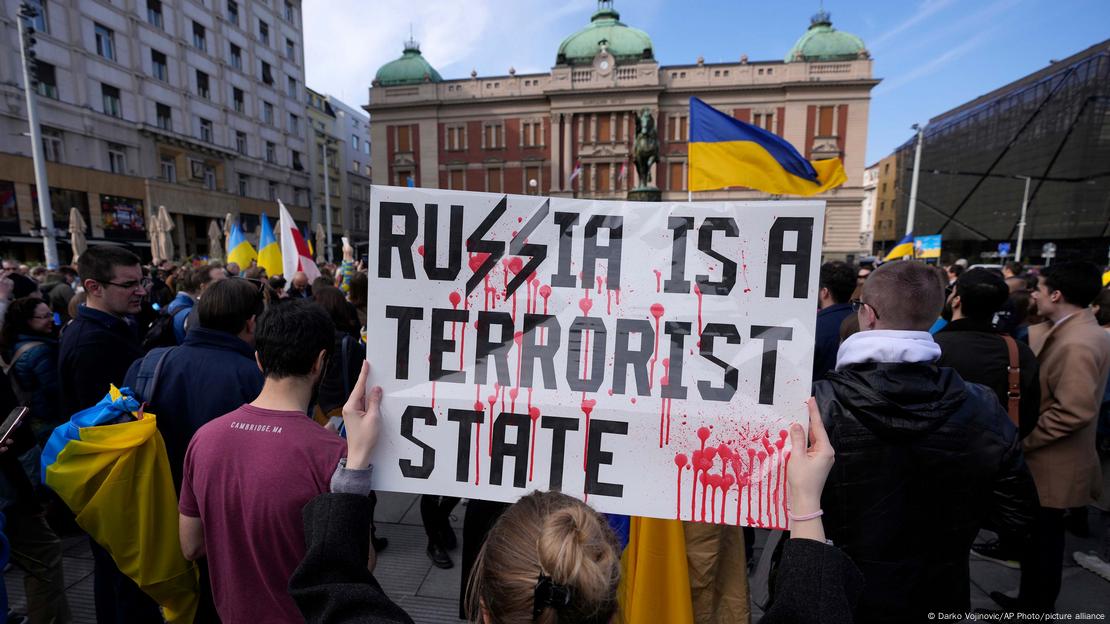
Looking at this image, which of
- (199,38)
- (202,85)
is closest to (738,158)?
(202,85)

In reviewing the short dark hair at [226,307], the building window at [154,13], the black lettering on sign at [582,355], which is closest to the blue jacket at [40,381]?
the short dark hair at [226,307]

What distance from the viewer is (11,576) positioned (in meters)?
3.25

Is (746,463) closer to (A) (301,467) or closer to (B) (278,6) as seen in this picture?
(A) (301,467)

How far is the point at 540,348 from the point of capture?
168 centimetres

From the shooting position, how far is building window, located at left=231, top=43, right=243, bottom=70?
2955 cm

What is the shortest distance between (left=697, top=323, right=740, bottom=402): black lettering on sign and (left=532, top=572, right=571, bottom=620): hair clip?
89 cm

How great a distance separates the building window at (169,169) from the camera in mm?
25953

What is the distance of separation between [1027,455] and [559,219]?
3072 mm

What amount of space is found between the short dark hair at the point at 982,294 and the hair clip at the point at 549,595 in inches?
108

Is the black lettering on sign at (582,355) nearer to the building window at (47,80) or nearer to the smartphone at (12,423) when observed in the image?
the smartphone at (12,423)

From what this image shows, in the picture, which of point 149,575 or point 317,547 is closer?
point 317,547

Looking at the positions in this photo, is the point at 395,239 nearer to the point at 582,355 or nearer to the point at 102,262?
the point at 582,355

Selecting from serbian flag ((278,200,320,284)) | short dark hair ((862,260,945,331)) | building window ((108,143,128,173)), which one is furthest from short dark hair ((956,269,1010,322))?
building window ((108,143,128,173))

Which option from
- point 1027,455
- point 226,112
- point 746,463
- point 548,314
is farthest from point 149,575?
point 226,112
